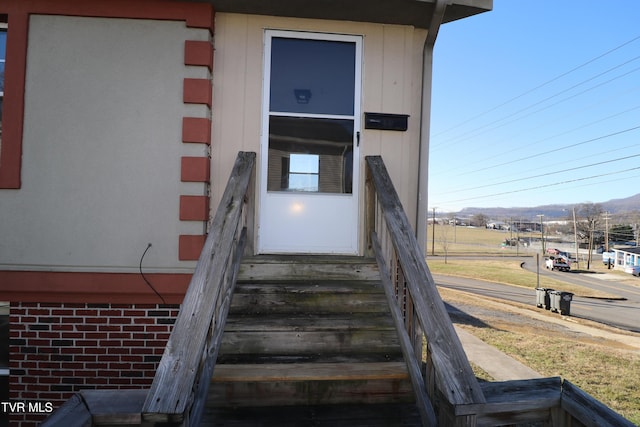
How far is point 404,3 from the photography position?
3.27 meters

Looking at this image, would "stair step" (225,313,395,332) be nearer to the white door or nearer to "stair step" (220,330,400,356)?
"stair step" (220,330,400,356)

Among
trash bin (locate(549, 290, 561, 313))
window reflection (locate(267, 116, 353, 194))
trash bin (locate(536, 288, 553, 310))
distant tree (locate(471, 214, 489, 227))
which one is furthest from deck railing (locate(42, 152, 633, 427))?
distant tree (locate(471, 214, 489, 227))

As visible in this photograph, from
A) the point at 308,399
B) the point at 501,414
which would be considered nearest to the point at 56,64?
the point at 308,399

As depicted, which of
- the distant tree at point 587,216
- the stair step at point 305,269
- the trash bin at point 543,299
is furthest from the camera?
the distant tree at point 587,216

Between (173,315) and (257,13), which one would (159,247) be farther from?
(257,13)

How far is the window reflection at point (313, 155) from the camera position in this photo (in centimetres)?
359

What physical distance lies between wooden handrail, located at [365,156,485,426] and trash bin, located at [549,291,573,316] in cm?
1859

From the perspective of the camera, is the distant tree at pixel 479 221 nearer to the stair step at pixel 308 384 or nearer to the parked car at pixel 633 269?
the parked car at pixel 633 269

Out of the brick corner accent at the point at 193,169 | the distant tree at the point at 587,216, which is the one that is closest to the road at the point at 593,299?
the brick corner accent at the point at 193,169

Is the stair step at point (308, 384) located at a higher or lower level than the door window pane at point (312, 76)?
lower

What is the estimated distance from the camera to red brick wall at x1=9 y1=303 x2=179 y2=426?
322 cm

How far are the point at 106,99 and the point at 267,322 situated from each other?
257cm

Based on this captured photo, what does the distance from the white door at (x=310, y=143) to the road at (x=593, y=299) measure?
18.9 m

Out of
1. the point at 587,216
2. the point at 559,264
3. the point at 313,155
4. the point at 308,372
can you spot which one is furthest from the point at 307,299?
the point at 587,216
